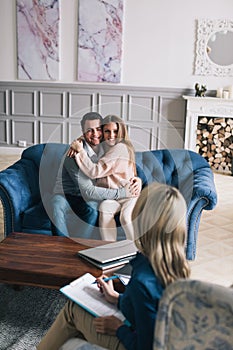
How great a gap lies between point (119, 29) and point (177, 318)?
5.59m

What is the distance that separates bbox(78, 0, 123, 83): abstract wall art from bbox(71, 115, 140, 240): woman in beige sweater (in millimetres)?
3398

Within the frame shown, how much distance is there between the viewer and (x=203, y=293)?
899 mm

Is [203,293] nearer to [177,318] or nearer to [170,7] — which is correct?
[177,318]

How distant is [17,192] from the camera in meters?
2.82

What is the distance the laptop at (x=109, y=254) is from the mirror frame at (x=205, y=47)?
4.21 metres

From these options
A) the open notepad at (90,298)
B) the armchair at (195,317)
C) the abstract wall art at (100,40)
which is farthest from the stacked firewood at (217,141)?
the armchair at (195,317)

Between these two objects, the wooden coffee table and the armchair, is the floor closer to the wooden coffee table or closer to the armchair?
the wooden coffee table

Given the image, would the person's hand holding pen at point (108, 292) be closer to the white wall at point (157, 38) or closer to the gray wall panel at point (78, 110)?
the gray wall panel at point (78, 110)

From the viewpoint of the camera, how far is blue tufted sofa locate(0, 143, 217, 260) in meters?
2.79

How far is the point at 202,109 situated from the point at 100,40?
1.68m

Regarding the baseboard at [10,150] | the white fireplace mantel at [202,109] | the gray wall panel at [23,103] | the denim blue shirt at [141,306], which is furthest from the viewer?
the baseboard at [10,150]

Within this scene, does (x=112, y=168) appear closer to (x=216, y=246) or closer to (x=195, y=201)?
(x=195, y=201)

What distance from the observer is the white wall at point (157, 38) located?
5.88 m

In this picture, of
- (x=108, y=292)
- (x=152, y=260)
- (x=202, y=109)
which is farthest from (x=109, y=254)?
(x=202, y=109)
